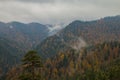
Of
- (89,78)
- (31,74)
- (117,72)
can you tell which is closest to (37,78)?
(31,74)

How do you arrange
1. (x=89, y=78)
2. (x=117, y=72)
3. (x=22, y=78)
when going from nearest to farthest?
(x=22, y=78) < (x=117, y=72) < (x=89, y=78)

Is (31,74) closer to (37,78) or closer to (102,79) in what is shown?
→ (37,78)

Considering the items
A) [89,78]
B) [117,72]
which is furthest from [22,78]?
→ [89,78]

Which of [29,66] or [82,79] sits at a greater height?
[29,66]

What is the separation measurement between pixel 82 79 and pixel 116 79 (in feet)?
223

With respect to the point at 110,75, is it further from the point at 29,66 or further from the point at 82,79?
the point at 29,66

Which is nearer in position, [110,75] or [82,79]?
[110,75]

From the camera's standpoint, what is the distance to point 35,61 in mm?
40125

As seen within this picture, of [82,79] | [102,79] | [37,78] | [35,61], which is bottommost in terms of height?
[82,79]

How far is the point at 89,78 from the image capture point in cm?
16862

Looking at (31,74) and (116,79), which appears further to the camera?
(116,79)

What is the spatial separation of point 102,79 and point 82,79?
62.2m

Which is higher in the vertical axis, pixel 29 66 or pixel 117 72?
pixel 29 66

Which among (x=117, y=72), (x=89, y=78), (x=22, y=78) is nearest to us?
(x=22, y=78)
